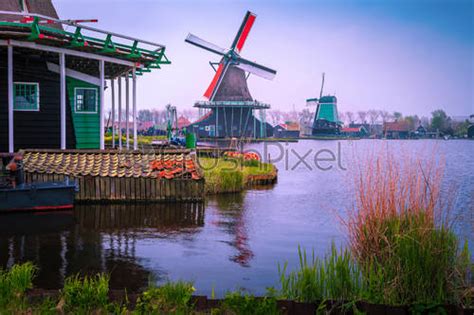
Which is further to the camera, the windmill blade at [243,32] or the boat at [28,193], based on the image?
the windmill blade at [243,32]

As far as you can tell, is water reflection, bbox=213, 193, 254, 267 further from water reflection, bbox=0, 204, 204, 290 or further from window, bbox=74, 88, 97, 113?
window, bbox=74, 88, 97, 113

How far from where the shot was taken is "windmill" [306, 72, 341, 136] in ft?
400

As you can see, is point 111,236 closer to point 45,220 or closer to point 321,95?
point 45,220

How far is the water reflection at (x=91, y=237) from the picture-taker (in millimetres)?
10492

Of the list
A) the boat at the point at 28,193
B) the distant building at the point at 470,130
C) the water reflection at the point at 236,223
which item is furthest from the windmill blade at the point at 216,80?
the distant building at the point at 470,130

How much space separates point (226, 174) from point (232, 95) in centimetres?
5771

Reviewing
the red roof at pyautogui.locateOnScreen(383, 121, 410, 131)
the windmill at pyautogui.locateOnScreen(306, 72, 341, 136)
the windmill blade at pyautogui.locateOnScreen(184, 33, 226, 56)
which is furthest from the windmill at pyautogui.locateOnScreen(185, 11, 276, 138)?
the red roof at pyautogui.locateOnScreen(383, 121, 410, 131)

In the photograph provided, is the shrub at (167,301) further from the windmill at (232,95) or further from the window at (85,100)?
the windmill at (232,95)

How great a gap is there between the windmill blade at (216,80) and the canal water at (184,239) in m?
56.9

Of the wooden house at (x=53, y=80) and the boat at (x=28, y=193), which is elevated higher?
the wooden house at (x=53, y=80)

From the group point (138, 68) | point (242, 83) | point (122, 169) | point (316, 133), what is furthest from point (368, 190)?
point (316, 133)

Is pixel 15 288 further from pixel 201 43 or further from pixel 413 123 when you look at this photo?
pixel 413 123

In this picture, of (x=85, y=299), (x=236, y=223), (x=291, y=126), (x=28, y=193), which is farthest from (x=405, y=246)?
(x=291, y=126)

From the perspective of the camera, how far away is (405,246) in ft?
26.3
